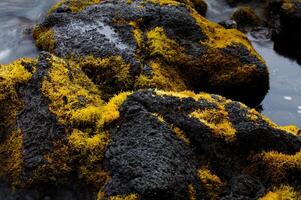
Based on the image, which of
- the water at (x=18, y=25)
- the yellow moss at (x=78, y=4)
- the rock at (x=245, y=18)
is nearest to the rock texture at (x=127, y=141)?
the yellow moss at (x=78, y=4)

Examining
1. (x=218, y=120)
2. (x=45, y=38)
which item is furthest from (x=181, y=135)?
(x=45, y=38)

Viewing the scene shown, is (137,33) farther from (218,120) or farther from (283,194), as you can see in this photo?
(283,194)

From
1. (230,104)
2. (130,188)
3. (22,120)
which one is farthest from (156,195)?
(22,120)

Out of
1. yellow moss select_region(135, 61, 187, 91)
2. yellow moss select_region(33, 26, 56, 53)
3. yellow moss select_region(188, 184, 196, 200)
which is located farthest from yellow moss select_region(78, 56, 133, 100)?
yellow moss select_region(188, 184, 196, 200)

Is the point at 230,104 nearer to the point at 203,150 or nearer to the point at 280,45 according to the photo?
the point at 203,150

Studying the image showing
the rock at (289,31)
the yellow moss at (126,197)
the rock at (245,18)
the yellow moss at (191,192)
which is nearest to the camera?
the yellow moss at (126,197)

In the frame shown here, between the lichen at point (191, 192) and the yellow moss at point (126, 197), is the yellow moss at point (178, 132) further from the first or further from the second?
the yellow moss at point (126, 197)
